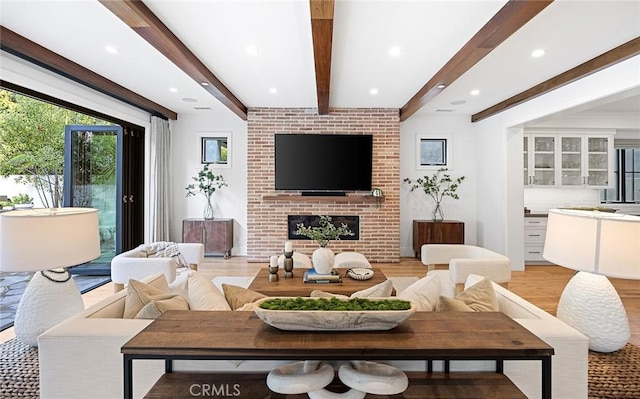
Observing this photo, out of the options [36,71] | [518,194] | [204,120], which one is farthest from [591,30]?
[204,120]

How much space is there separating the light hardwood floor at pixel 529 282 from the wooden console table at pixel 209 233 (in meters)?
0.24

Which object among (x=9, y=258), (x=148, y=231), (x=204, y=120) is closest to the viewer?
(x=9, y=258)

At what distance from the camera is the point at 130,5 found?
2.25 m

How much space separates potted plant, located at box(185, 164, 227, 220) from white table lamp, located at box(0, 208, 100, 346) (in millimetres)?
3847

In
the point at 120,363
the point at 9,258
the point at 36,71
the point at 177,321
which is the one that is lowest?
the point at 120,363

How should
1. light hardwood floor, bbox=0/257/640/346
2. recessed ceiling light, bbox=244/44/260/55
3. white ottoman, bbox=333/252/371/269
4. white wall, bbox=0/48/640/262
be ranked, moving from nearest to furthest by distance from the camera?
recessed ceiling light, bbox=244/44/260/55, light hardwood floor, bbox=0/257/640/346, white ottoman, bbox=333/252/371/269, white wall, bbox=0/48/640/262

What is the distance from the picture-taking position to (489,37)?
8.66 ft

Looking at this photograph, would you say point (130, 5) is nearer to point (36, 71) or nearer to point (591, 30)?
point (36, 71)

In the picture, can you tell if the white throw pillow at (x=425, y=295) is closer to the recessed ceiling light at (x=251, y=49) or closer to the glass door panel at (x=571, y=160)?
the recessed ceiling light at (x=251, y=49)

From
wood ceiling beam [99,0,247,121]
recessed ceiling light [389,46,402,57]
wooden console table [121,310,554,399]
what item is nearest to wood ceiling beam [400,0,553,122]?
recessed ceiling light [389,46,402,57]

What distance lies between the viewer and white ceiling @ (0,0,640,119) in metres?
2.45

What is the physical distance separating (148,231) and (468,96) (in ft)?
17.9

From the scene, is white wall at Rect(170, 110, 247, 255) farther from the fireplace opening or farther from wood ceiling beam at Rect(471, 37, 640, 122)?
wood ceiling beam at Rect(471, 37, 640, 122)

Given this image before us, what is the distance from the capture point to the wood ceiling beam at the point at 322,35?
2222 mm
